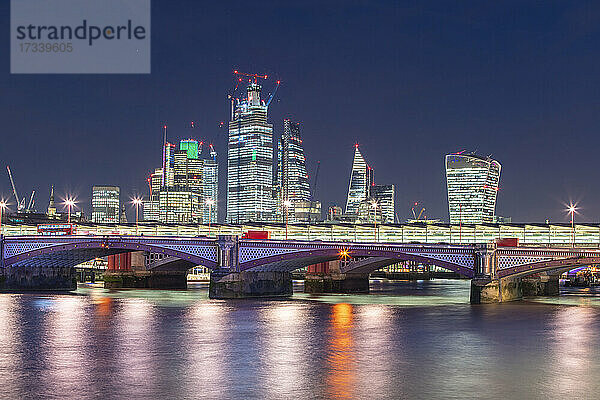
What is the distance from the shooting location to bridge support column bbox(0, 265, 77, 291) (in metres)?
106

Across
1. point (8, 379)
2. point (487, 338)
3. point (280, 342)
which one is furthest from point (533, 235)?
point (8, 379)

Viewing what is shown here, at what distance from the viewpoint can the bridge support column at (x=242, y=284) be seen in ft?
283

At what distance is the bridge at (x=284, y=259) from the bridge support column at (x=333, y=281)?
0.15 meters

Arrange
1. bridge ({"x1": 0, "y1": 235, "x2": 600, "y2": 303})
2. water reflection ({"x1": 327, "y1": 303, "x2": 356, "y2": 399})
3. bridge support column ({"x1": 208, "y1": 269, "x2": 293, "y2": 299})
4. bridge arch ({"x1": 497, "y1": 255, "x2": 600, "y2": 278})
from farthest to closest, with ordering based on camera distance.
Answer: bridge support column ({"x1": 208, "y1": 269, "x2": 293, "y2": 299}) → bridge ({"x1": 0, "y1": 235, "x2": 600, "y2": 303}) → bridge arch ({"x1": 497, "y1": 255, "x2": 600, "y2": 278}) → water reflection ({"x1": 327, "y1": 303, "x2": 356, "y2": 399})

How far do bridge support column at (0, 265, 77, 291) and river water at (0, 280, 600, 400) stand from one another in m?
32.1

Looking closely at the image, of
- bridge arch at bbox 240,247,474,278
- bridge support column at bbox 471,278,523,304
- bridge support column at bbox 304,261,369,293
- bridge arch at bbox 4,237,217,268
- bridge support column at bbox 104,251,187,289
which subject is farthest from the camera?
bridge support column at bbox 104,251,187,289

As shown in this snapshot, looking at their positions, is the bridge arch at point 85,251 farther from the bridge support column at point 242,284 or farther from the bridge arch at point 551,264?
the bridge arch at point 551,264

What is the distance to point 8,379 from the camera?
3566 centimetres

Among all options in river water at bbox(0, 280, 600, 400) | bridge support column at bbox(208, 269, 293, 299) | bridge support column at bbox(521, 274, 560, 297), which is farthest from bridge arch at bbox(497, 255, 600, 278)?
bridge support column at bbox(208, 269, 293, 299)

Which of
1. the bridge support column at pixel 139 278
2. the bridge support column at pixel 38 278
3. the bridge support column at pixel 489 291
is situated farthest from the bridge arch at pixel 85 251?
the bridge support column at pixel 489 291

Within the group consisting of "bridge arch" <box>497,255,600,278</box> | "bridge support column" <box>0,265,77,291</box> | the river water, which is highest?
"bridge arch" <box>497,255,600,278</box>

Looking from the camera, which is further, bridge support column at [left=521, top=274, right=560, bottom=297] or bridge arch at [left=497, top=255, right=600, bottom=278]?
bridge support column at [left=521, top=274, right=560, bottom=297]

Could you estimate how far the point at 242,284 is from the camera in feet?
284

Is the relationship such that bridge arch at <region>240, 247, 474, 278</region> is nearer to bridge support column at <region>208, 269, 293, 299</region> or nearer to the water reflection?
bridge support column at <region>208, 269, 293, 299</region>
